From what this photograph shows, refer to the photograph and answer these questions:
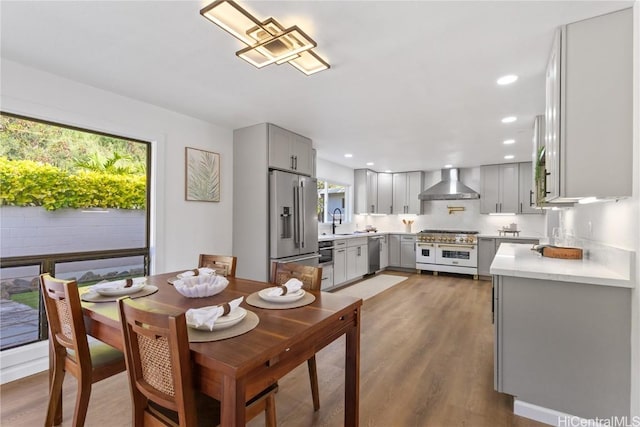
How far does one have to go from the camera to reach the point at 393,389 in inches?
85.3

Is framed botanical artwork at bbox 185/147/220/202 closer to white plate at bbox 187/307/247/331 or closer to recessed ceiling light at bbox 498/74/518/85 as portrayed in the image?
white plate at bbox 187/307/247/331

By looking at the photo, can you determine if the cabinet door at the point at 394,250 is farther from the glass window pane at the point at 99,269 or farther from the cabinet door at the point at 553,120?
the glass window pane at the point at 99,269

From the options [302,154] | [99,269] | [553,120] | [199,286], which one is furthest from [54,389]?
[553,120]

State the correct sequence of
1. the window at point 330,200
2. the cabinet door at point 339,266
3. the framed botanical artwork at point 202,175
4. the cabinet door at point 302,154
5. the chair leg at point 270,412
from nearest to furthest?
the chair leg at point 270,412 → the framed botanical artwork at point 202,175 → the cabinet door at point 302,154 → the cabinet door at point 339,266 → the window at point 330,200

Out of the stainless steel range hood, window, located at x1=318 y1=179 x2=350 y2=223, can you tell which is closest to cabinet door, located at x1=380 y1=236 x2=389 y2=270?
window, located at x1=318 y1=179 x2=350 y2=223

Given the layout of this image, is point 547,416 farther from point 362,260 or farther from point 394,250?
point 394,250

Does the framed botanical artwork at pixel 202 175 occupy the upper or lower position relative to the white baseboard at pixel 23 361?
upper

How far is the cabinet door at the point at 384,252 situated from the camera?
672 cm

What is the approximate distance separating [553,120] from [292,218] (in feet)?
9.01

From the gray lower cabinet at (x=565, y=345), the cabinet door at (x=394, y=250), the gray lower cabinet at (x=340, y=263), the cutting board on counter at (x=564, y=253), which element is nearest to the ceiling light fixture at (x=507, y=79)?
the cutting board on counter at (x=564, y=253)

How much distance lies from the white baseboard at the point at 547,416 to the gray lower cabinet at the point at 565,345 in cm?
3

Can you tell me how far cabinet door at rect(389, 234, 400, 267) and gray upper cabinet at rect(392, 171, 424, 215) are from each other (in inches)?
25.7

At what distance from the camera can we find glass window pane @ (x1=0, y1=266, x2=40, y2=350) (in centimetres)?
232

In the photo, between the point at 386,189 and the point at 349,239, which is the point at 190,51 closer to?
the point at 349,239
